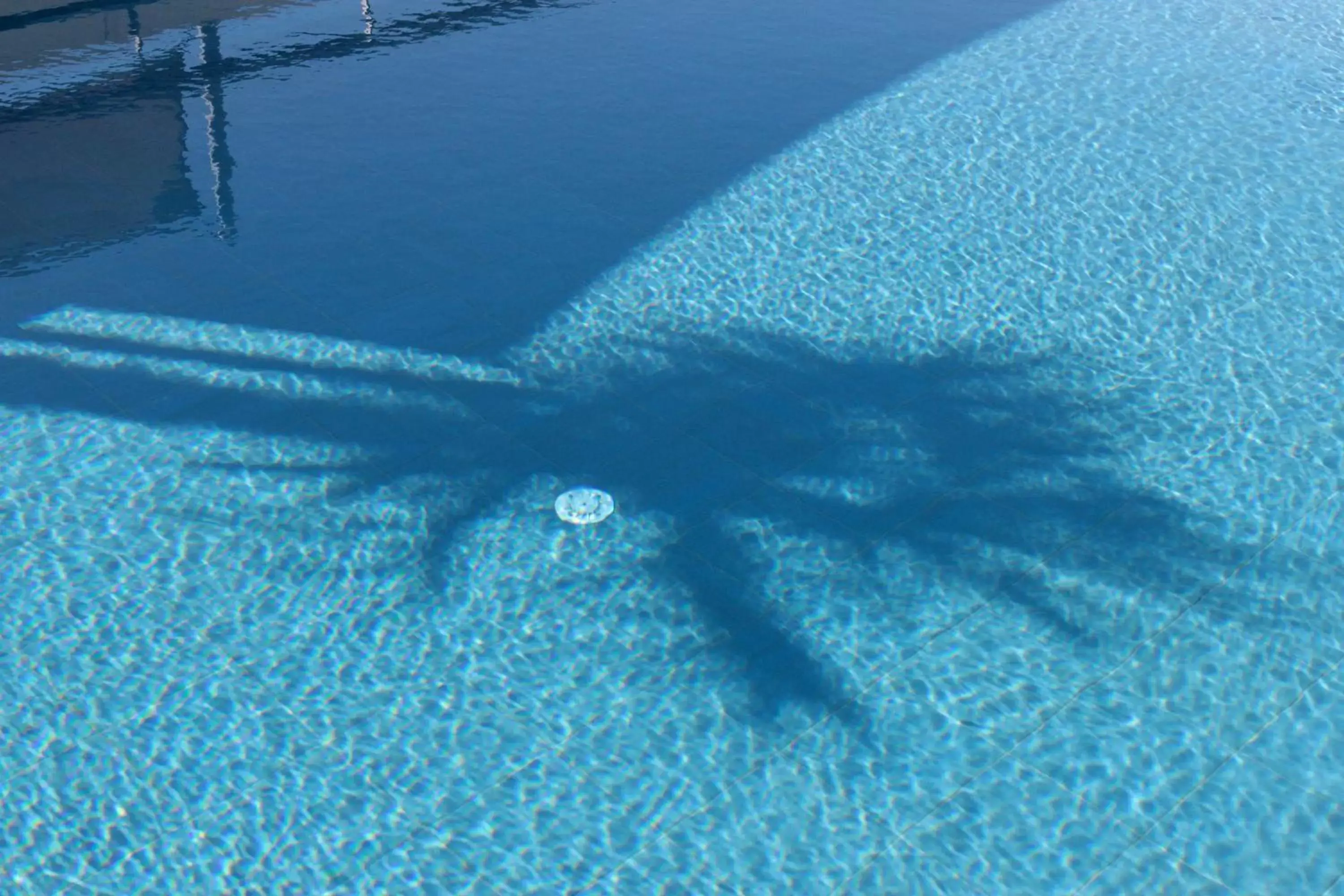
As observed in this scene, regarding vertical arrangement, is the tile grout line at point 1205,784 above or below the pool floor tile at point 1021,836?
Answer: above

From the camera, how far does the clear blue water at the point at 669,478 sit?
200 inches

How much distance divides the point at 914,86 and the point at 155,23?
6372 millimetres

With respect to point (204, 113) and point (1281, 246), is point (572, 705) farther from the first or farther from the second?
point (204, 113)

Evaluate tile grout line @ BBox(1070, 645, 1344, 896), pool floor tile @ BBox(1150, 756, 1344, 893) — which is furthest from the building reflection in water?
pool floor tile @ BBox(1150, 756, 1344, 893)

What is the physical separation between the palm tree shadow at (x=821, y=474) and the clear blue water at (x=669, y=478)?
26 mm

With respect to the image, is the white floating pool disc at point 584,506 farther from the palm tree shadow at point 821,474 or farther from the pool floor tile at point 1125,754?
the pool floor tile at point 1125,754

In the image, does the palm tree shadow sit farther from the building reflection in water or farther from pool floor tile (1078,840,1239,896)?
the building reflection in water

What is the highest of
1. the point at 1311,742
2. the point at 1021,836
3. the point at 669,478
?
the point at 669,478

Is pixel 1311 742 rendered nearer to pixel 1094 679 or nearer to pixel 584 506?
pixel 1094 679

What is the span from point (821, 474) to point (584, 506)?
120cm

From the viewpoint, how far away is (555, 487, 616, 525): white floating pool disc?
641cm

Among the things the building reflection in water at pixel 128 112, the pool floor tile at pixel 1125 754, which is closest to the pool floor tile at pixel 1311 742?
the pool floor tile at pixel 1125 754

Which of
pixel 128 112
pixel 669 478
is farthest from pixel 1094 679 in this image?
pixel 128 112

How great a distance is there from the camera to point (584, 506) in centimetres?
649
